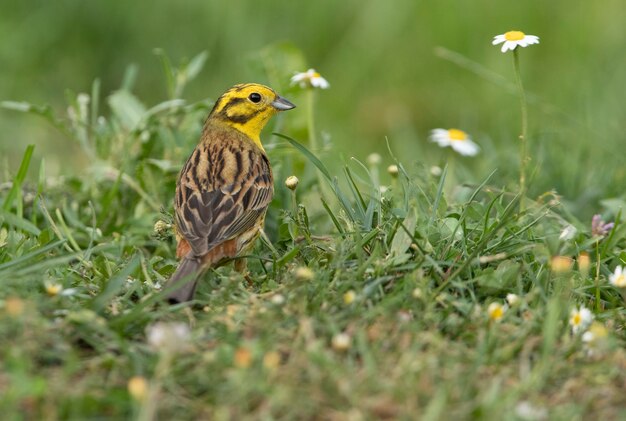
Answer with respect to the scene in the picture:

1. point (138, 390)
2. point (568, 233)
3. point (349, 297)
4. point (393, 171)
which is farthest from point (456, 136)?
point (138, 390)

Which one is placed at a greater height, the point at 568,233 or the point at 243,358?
the point at 243,358

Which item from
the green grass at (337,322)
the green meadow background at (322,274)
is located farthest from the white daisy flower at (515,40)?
the green grass at (337,322)

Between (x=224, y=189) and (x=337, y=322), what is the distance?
152 cm

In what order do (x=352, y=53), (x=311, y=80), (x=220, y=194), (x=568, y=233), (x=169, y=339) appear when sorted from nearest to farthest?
(x=169, y=339) → (x=568, y=233) → (x=220, y=194) → (x=311, y=80) → (x=352, y=53)

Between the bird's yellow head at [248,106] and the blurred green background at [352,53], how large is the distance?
2475 millimetres

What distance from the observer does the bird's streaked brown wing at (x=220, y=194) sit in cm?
472

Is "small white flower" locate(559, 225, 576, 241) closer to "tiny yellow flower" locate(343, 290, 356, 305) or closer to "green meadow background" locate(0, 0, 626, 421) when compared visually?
"green meadow background" locate(0, 0, 626, 421)

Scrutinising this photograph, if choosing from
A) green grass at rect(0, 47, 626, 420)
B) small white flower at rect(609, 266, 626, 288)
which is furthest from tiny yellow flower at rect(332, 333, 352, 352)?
small white flower at rect(609, 266, 626, 288)

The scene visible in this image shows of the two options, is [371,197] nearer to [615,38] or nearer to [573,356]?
[573,356]

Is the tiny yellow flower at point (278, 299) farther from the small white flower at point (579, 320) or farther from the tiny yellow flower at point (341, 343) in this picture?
the small white flower at point (579, 320)

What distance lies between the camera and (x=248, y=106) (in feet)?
18.9

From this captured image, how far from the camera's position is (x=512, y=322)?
154 inches

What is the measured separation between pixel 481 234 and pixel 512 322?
2.20ft

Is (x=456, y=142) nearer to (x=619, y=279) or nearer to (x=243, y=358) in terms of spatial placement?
(x=619, y=279)
